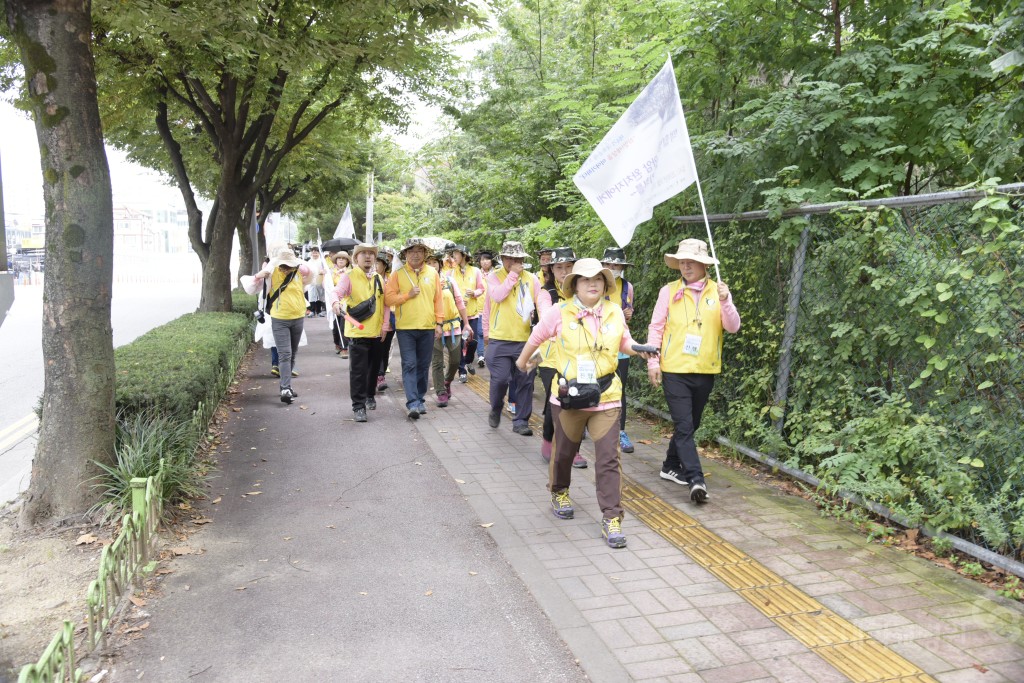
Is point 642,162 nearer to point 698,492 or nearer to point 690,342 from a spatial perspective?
point 690,342

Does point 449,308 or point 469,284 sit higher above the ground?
point 469,284

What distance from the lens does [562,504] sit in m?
5.56

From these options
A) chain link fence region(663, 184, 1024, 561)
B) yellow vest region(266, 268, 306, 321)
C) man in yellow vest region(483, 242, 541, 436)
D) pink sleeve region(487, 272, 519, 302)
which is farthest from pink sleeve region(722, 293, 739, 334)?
yellow vest region(266, 268, 306, 321)

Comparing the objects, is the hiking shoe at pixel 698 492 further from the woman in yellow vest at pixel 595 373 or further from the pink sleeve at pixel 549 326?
the pink sleeve at pixel 549 326

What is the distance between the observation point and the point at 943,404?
4816 millimetres

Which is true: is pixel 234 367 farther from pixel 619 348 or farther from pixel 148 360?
pixel 619 348

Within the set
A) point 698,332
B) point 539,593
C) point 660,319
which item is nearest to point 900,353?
point 698,332

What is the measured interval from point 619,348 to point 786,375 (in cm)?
185

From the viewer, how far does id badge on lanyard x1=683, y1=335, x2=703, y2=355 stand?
18.7 ft

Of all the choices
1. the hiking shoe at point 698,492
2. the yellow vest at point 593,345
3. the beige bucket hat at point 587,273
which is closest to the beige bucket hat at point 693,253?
the beige bucket hat at point 587,273

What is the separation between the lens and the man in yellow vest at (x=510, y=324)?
7957 mm

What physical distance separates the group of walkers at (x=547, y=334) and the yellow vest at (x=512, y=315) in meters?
0.01

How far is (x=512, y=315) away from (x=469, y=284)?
3564mm

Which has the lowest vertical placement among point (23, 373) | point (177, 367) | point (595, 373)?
point (23, 373)
